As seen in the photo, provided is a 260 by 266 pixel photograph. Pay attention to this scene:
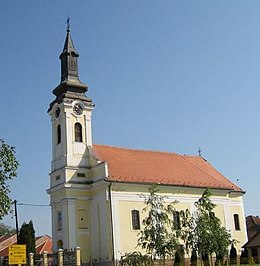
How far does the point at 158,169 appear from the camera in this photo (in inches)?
1738

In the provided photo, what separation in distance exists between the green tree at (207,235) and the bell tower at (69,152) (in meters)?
11.2

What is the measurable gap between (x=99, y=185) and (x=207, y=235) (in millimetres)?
11104

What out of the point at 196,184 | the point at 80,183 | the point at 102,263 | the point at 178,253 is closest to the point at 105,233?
the point at 102,263

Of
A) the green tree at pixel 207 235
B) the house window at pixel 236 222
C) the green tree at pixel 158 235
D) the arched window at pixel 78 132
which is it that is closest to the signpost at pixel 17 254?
the green tree at pixel 158 235

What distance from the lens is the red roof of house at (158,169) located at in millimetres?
41469

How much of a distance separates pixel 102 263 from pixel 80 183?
6.99 metres

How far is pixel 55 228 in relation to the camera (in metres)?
42.1

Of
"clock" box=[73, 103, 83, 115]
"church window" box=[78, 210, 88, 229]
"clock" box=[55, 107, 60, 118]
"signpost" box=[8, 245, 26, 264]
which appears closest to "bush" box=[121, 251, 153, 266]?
"church window" box=[78, 210, 88, 229]

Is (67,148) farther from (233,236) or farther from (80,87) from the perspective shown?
(233,236)

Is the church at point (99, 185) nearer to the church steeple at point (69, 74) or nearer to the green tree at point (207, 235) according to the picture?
the church steeple at point (69, 74)

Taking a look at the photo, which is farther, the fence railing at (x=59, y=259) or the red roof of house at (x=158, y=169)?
the red roof of house at (x=158, y=169)

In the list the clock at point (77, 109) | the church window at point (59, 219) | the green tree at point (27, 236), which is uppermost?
the clock at point (77, 109)

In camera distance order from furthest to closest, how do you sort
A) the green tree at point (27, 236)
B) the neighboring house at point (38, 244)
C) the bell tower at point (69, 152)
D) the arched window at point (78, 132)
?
the neighboring house at point (38, 244) < the green tree at point (27, 236) < the arched window at point (78, 132) < the bell tower at point (69, 152)

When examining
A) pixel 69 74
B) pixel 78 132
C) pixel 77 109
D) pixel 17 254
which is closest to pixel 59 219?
pixel 78 132
